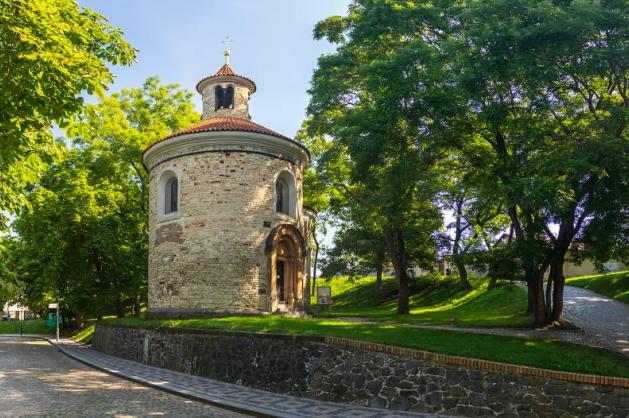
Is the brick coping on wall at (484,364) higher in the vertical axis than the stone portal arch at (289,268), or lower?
lower

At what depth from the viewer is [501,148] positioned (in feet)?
52.9

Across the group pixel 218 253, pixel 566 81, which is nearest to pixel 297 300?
pixel 218 253

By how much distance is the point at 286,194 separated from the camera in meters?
22.7

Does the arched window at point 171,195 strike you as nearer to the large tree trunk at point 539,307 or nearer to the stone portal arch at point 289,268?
the stone portal arch at point 289,268

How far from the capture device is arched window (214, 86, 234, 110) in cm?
2506

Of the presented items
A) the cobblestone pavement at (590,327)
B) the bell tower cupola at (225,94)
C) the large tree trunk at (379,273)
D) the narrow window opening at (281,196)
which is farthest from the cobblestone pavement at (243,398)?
the large tree trunk at (379,273)

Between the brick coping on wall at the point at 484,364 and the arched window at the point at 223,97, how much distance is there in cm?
1567

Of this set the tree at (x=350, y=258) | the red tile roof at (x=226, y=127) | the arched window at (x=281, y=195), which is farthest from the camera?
the tree at (x=350, y=258)

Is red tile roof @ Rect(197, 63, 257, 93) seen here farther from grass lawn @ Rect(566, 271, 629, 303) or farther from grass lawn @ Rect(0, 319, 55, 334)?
grass lawn @ Rect(0, 319, 55, 334)

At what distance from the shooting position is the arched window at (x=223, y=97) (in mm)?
25062

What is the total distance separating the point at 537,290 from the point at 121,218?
69.8 feet

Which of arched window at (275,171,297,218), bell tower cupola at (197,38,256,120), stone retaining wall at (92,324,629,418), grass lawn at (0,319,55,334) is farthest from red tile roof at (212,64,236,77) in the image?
grass lawn at (0,319,55,334)

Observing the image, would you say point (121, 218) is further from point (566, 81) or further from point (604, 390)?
point (604, 390)

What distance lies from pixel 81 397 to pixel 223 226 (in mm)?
8772
